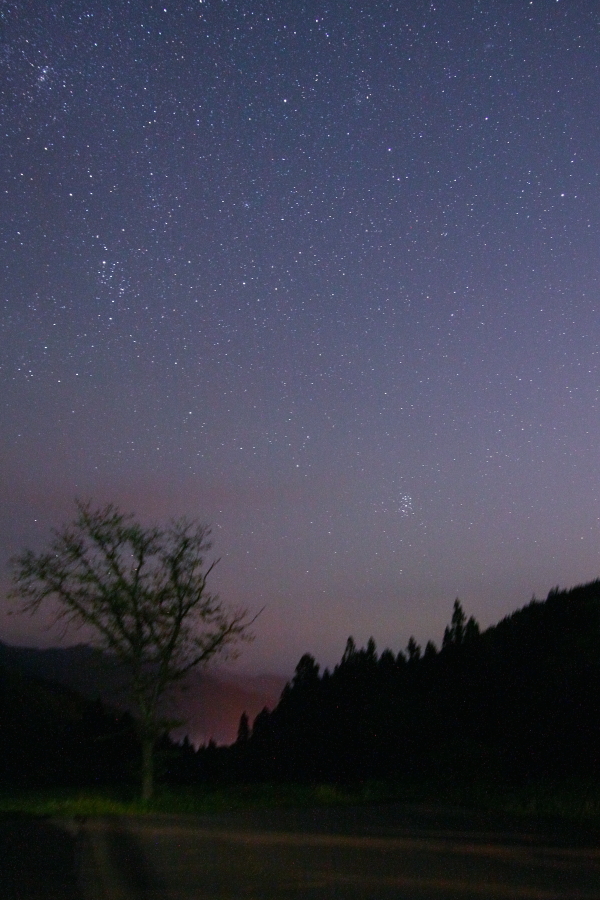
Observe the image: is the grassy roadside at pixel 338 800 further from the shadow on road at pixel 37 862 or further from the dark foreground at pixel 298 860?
the shadow on road at pixel 37 862

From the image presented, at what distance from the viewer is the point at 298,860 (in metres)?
10.1

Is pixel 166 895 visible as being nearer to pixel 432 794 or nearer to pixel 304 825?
pixel 304 825

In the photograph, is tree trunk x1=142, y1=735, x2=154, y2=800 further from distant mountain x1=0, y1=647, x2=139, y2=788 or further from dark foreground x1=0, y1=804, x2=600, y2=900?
distant mountain x1=0, y1=647, x2=139, y2=788

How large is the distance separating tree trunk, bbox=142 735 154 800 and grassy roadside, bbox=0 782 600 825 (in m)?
0.34

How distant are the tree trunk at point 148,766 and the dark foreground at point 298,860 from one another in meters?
6.40

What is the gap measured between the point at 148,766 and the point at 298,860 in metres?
12.4

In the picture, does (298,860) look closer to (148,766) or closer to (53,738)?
(148,766)

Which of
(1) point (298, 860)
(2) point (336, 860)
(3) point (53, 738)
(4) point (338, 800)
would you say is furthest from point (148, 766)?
(3) point (53, 738)

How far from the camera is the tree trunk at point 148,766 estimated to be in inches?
843

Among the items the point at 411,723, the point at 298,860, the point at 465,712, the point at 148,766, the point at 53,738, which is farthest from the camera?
the point at 53,738

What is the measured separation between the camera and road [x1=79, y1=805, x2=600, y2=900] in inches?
325

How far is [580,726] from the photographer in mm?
25047

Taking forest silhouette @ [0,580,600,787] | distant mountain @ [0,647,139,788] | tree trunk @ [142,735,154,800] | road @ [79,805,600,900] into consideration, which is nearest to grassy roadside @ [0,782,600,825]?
tree trunk @ [142,735,154,800]

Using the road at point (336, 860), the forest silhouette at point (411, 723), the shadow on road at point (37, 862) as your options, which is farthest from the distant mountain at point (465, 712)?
the shadow on road at point (37, 862)
